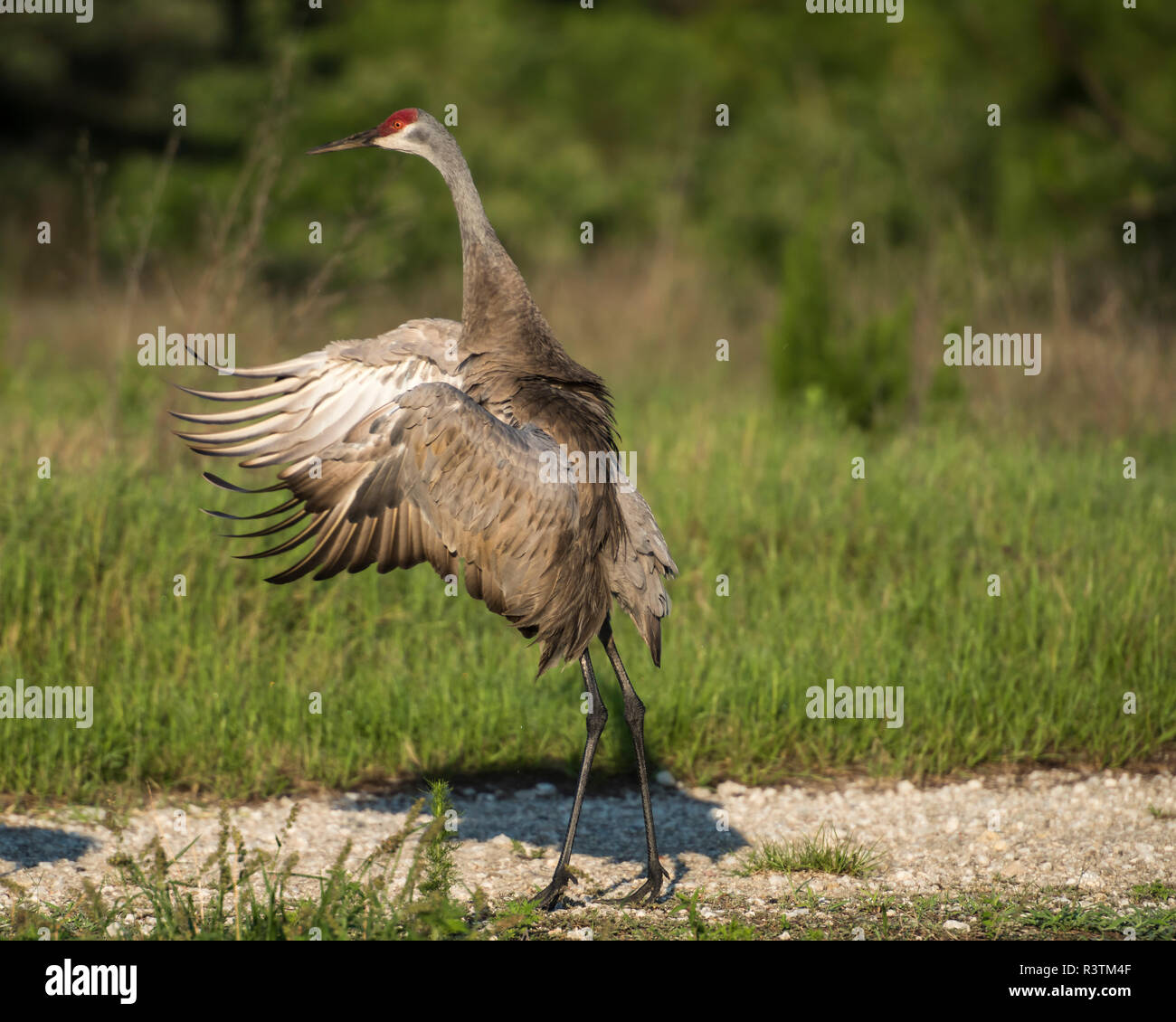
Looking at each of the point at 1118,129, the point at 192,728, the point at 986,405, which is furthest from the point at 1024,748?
the point at 1118,129

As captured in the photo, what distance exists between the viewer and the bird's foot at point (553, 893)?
484 cm

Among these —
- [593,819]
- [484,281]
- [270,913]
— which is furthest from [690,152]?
[270,913]

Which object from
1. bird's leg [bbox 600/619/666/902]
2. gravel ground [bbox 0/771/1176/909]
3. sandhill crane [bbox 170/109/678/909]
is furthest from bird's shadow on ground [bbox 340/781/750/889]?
sandhill crane [bbox 170/109/678/909]

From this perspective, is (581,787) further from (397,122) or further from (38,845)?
(397,122)

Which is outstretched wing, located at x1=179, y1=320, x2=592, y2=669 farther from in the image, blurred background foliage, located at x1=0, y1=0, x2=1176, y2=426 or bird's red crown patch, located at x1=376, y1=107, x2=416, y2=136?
blurred background foliage, located at x1=0, y1=0, x2=1176, y2=426

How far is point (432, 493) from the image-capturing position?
474 cm

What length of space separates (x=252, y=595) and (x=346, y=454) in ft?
7.86

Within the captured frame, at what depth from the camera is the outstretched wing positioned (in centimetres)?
467

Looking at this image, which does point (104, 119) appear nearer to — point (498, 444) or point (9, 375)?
point (9, 375)

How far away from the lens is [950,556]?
7.59m

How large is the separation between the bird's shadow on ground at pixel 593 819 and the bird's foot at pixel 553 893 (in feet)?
2.09

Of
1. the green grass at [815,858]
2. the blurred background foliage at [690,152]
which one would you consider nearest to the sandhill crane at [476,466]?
the green grass at [815,858]

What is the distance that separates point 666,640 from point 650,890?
2.09 metres

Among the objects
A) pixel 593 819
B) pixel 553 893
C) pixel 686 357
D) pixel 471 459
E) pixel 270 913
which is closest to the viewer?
pixel 270 913
